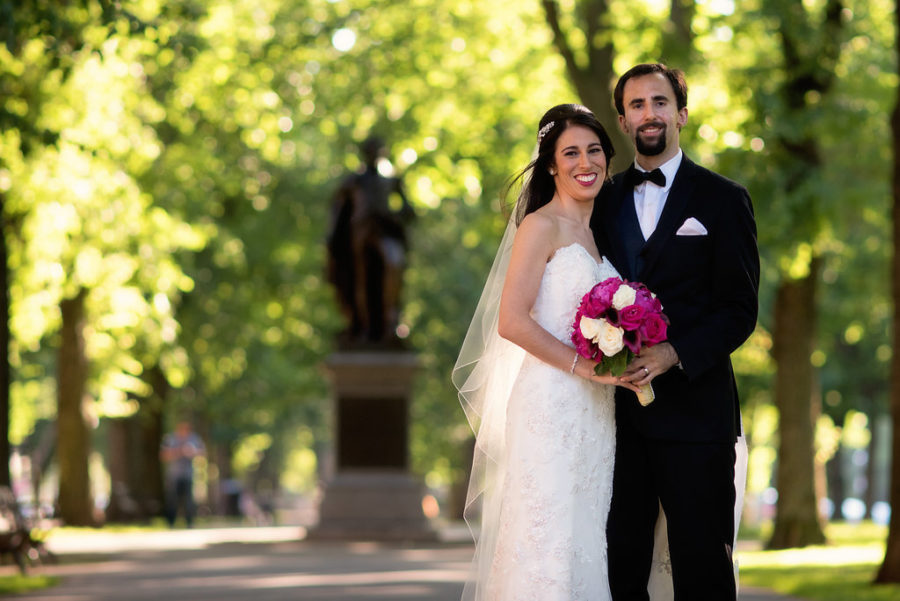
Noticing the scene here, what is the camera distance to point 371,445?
2155 cm

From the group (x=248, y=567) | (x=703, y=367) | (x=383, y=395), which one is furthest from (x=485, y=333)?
(x=383, y=395)

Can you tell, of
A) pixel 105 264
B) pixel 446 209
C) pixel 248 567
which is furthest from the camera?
pixel 446 209

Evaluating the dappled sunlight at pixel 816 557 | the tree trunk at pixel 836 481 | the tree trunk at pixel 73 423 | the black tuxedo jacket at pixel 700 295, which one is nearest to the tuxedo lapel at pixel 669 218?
the black tuxedo jacket at pixel 700 295

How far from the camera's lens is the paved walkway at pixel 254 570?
13.2 metres

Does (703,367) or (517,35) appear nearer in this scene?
(703,367)

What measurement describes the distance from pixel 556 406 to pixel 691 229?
0.93m

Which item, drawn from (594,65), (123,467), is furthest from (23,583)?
(123,467)

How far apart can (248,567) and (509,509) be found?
10.4 meters

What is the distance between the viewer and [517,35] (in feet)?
87.6

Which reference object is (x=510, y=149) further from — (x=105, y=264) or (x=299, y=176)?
(x=299, y=176)

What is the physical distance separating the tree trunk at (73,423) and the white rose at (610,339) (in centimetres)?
2141

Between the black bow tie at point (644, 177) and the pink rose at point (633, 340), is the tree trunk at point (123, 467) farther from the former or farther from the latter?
the pink rose at point (633, 340)

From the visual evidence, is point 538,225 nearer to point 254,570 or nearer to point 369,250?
point 254,570

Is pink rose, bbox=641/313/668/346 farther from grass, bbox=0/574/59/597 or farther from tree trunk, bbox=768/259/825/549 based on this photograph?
tree trunk, bbox=768/259/825/549
